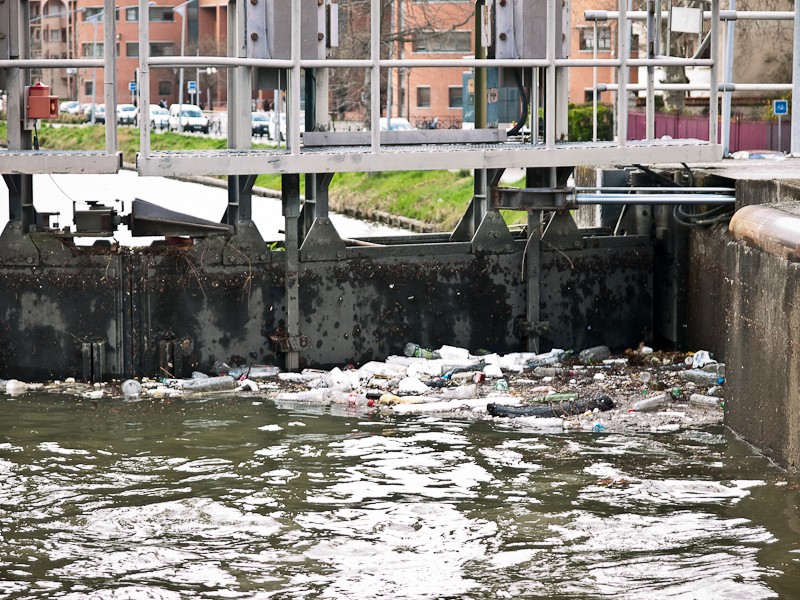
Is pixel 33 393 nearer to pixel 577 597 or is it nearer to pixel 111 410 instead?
pixel 111 410

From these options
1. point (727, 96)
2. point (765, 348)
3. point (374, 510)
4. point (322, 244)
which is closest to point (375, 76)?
point (322, 244)

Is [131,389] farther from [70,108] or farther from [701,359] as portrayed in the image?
[70,108]

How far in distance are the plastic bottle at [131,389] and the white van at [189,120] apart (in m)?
52.1

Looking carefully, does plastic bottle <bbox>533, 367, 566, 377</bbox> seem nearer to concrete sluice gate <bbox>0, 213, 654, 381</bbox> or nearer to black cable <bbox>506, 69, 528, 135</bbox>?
concrete sluice gate <bbox>0, 213, 654, 381</bbox>

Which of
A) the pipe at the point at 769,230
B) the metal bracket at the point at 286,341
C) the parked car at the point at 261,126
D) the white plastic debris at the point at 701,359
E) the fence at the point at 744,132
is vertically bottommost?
the white plastic debris at the point at 701,359

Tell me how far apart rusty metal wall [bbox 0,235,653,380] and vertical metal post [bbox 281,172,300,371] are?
92 mm

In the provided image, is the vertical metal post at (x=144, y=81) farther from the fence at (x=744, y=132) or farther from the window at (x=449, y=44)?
the window at (x=449, y=44)

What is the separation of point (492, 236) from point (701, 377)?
2735 millimetres

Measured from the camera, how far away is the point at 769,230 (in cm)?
1033

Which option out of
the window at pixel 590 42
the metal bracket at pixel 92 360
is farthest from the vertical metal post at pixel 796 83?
the window at pixel 590 42

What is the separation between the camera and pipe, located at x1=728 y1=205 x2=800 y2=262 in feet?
32.4

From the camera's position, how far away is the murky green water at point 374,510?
825 centimetres

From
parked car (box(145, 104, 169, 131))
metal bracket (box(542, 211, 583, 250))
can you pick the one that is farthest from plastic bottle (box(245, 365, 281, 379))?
parked car (box(145, 104, 169, 131))

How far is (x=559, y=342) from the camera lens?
15070mm
